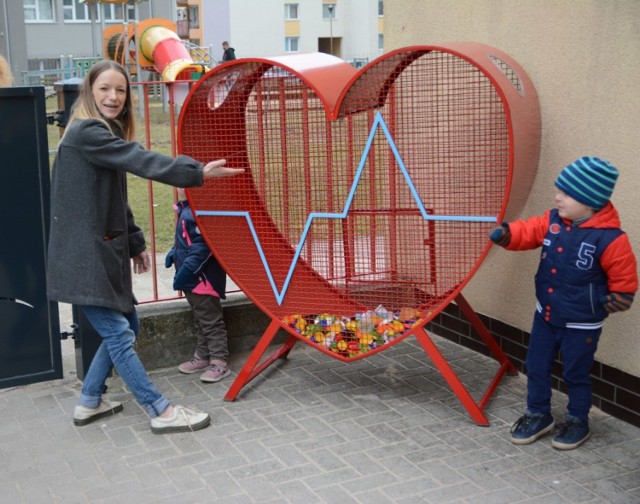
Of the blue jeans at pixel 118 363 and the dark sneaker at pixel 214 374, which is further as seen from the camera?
the dark sneaker at pixel 214 374

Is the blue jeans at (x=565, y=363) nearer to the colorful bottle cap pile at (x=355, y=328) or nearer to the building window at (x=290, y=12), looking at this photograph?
the colorful bottle cap pile at (x=355, y=328)

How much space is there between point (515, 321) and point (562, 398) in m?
0.54

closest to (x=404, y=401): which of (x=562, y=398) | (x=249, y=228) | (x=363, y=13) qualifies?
(x=562, y=398)

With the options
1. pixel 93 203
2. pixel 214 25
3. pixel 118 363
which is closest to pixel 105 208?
pixel 93 203

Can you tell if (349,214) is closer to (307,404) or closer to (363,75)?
(363,75)

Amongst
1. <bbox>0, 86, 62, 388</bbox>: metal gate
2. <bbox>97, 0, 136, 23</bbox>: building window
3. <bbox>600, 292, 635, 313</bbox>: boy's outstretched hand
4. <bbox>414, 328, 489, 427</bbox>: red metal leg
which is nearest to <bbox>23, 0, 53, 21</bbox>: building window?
<bbox>97, 0, 136, 23</bbox>: building window

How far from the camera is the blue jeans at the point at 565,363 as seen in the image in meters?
3.76

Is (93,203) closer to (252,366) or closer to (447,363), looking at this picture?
(252,366)

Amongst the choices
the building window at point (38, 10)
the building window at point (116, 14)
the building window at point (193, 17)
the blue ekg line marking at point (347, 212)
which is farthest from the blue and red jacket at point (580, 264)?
the building window at point (38, 10)

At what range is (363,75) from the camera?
4.08m

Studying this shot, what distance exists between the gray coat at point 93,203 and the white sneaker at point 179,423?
0.58 meters

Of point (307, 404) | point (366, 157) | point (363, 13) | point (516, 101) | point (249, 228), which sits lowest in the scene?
point (307, 404)

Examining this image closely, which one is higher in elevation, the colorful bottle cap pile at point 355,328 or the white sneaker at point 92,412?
the colorful bottle cap pile at point 355,328

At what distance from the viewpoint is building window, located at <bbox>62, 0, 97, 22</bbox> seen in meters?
44.2
